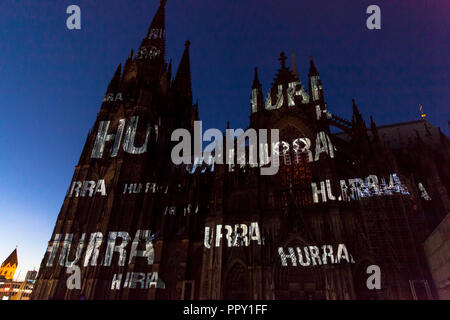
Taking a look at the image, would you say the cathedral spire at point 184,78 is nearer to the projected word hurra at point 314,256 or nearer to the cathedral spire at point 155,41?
the cathedral spire at point 155,41

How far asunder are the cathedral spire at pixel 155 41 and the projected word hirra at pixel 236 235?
31125 millimetres

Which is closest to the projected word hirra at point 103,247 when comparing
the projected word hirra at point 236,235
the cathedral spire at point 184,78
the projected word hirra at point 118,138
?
the projected word hirra at point 236,235

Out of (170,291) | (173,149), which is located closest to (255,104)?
(173,149)

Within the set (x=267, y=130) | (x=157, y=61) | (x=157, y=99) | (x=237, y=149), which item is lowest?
(x=237, y=149)

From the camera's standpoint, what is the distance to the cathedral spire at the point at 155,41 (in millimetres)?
42234

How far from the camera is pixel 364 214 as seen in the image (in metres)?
19.2

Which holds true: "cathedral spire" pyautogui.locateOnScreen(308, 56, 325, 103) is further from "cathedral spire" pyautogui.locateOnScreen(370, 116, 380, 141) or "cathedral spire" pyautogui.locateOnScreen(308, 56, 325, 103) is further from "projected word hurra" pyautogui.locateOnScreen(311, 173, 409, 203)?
"projected word hurra" pyautogui.locateOnScreen(311, 173, 409, 203)

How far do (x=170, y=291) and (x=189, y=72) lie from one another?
40124 millimetres

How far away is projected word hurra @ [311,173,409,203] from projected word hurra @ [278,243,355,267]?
11.8ft

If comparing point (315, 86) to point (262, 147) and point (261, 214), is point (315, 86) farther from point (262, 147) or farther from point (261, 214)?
point (261, 214)

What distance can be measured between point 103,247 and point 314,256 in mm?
18350

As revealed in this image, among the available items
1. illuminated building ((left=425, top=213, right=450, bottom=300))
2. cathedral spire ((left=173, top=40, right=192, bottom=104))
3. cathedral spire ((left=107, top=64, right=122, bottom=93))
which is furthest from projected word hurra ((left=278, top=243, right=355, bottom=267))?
cathedral spire ((left=173, top=40, right=192, bottom=104))
